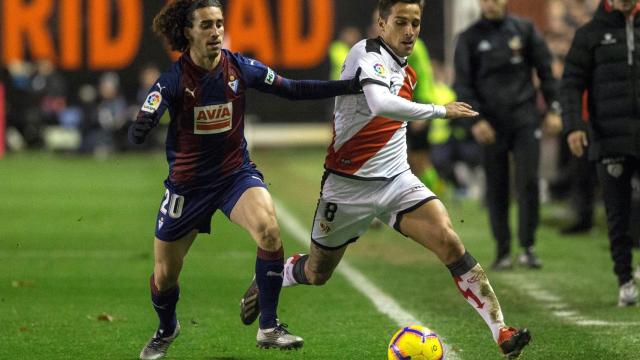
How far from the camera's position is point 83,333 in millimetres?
9055

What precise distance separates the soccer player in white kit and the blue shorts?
0.59 meters

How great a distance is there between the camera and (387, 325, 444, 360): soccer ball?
25.0ft

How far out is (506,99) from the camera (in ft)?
40.3

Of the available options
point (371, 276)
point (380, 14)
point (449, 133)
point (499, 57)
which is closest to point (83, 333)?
point (380, 14)

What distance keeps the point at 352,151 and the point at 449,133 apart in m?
11.8

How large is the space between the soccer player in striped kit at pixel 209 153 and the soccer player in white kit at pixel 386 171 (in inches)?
10.5

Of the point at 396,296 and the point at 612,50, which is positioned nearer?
the point at 612,50

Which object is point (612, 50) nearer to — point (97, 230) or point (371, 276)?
point (371, 276)

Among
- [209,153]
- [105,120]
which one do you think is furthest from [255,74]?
[105,120]

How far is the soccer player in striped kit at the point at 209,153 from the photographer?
7969 mm

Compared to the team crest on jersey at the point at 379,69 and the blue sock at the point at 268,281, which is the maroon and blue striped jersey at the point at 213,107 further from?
the blue sock at the point at 268,281

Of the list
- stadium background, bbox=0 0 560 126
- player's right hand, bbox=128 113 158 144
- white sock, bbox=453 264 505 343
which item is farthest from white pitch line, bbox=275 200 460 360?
stadium background, bbox=0 0 560 126

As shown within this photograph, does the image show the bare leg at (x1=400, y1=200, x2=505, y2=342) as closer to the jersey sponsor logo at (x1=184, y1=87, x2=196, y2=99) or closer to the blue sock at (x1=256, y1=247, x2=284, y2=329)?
the blue sock at (x1=256, y1=247, x2=284, y2=329)

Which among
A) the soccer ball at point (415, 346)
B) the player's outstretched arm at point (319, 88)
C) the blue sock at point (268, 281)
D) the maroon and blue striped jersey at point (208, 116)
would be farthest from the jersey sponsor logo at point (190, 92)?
the soccer ball at point (415, 346)
